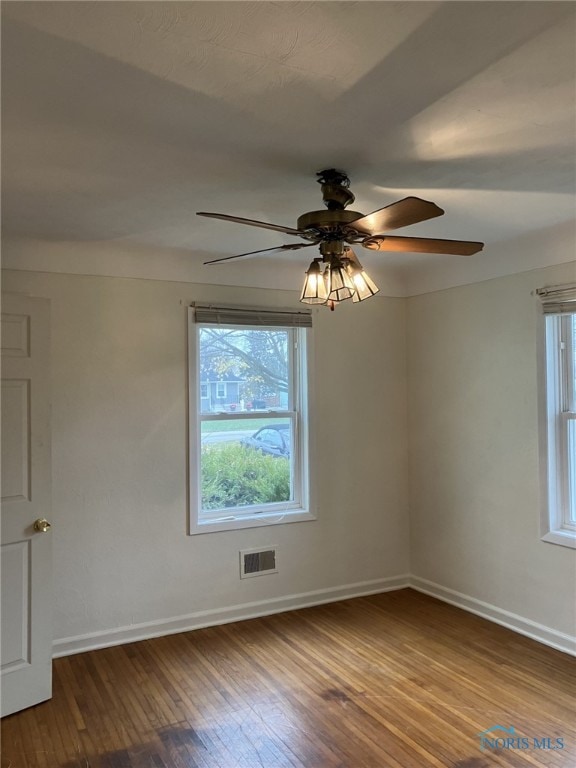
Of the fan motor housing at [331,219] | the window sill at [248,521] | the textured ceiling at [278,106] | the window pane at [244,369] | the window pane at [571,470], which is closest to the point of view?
the textured ceiling at [278,106]

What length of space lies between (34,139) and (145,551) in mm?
2529

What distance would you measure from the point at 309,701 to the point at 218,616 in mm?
1170

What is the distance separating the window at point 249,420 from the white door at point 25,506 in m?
1.07

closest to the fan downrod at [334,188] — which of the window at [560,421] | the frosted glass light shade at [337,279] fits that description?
the frosted glass light shade at [337,279]

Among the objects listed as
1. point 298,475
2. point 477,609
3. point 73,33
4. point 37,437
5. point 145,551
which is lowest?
point 477,609

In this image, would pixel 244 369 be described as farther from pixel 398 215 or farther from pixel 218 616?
pixel 398 215

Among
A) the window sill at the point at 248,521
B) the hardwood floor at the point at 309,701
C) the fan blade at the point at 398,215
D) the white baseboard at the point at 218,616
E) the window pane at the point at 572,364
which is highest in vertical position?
the fan blade at the point at 398,215

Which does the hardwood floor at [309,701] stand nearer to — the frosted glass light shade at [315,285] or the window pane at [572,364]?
the window pane at [572,364]

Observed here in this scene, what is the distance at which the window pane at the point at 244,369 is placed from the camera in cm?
393

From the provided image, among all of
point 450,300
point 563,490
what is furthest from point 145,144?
point 563,490

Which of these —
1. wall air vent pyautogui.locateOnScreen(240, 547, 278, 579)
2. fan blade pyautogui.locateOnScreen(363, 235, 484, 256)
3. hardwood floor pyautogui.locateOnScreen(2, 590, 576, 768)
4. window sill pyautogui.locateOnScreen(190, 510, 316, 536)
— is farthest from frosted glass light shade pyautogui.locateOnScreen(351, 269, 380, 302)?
wall air vent pyautogui.locateOnScreen(240, 547, 278, 579)

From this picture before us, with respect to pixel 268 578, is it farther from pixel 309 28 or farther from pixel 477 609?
pixel 309 28

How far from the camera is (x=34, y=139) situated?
2041 mm

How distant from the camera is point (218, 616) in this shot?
12.6 ft
